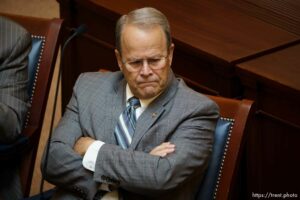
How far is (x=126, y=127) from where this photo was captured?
2.17 m

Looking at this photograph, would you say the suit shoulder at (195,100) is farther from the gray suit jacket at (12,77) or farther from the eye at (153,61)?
the gray suit jacket at (12,77)

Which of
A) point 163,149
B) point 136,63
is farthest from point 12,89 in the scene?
point 163,149

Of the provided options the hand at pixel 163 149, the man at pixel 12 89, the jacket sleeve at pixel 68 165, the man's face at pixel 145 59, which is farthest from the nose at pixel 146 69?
the man at pixel 12 89

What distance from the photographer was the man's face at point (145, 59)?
2.07 m

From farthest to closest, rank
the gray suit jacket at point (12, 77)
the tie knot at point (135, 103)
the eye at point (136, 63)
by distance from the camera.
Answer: the gray suit jacket at point (12, 77) < the tie knot at point (135, 103) < the eye at point (136, 63)

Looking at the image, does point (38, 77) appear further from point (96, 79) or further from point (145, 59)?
point (145, 59)

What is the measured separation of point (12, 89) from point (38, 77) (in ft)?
0.71

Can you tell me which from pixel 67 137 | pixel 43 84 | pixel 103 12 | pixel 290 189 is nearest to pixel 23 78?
pixel 43 84

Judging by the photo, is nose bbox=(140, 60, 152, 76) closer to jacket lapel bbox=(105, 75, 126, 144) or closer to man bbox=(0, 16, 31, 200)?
jacket lapel bbox=(105, 75, 126, 144)

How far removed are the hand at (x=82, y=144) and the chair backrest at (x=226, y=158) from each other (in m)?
0.39

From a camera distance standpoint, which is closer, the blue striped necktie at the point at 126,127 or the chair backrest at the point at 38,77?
the blue striped necktie at the point at 126,127

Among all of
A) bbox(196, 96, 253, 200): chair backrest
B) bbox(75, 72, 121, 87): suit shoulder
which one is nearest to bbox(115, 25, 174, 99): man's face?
bbox(75, 72, 121, 87): suit shoulder

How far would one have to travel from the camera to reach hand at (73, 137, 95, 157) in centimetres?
216

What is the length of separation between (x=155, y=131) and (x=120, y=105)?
178 mm
